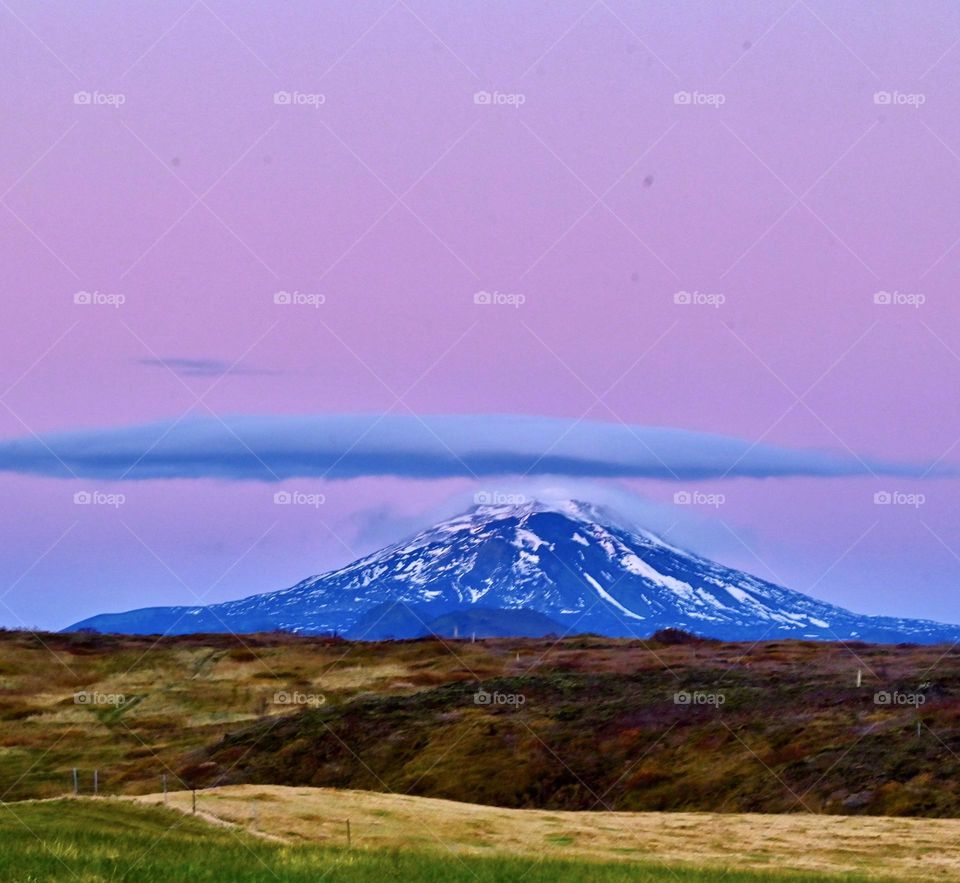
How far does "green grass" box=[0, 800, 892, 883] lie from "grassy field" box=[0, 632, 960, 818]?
31.9 m

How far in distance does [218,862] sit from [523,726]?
55054 millimetres

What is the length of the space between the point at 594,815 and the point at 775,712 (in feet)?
87.8

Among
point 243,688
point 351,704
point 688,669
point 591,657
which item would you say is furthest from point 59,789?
point 591,657

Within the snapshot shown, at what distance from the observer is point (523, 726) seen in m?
77.4

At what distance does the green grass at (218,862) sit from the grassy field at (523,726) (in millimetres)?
31884

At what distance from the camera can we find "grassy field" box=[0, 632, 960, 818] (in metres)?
62.4
